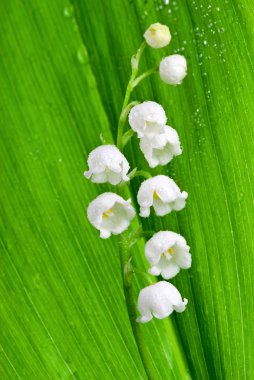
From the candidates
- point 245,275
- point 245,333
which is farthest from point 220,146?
point 245,333

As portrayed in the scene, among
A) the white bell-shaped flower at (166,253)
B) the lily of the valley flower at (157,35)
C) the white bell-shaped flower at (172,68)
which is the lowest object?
the white bell-shaped flower at (166,253)

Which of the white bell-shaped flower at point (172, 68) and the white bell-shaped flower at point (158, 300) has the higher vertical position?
the white bell-shaped flower at point (172, 68)

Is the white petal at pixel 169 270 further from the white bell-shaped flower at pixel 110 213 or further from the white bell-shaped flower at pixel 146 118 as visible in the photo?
the white bell-shaped flower at pixel 146 118

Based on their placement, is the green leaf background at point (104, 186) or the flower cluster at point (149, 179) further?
the green leaf background at point (104, 186)

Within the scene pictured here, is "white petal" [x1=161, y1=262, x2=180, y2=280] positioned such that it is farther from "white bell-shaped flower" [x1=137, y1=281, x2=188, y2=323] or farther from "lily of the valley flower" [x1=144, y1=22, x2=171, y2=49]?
"lily of the valley flower" [x1=144, y1=22, x2=171, y2=49]

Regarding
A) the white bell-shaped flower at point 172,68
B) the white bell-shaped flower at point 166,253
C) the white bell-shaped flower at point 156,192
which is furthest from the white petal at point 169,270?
the white bell-shaped flower at point 172,68

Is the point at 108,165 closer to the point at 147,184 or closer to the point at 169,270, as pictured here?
the point at 147,184

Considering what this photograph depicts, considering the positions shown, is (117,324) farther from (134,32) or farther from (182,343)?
(134,32)
